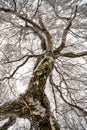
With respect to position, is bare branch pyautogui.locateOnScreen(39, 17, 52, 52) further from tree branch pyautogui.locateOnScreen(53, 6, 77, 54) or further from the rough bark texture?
Result: the rough bark texture

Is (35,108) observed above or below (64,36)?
below

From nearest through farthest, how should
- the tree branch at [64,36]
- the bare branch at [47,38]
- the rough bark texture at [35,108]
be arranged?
the rough bark texture at [35,108], the bare branch at [47,38], the tree branch at [64,36]

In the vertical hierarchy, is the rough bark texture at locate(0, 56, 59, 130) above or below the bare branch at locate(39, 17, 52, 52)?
below

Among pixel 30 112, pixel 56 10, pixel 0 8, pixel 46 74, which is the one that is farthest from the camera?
pixel 56 10

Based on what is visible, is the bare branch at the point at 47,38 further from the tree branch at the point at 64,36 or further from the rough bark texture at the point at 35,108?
the rough bark texture at the point at 35,108

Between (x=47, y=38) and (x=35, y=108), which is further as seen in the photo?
(x=47, y=38)

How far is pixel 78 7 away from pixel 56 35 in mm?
1288

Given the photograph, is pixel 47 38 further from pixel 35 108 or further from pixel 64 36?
pixel 35 108

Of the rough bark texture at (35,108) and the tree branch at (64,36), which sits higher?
the tree branch at (64,36)

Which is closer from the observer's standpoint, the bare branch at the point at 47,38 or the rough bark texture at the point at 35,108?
the rough bark texture at the point at 35,108

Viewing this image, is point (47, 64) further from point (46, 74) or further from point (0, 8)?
point (0, 8)

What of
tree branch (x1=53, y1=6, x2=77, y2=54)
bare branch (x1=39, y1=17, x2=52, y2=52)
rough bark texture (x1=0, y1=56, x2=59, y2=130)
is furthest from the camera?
tree branch (x1=53, y1=6, x2=77, y2=54)

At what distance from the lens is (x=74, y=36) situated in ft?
24.7

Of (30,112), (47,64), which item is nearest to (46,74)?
(47,64)
